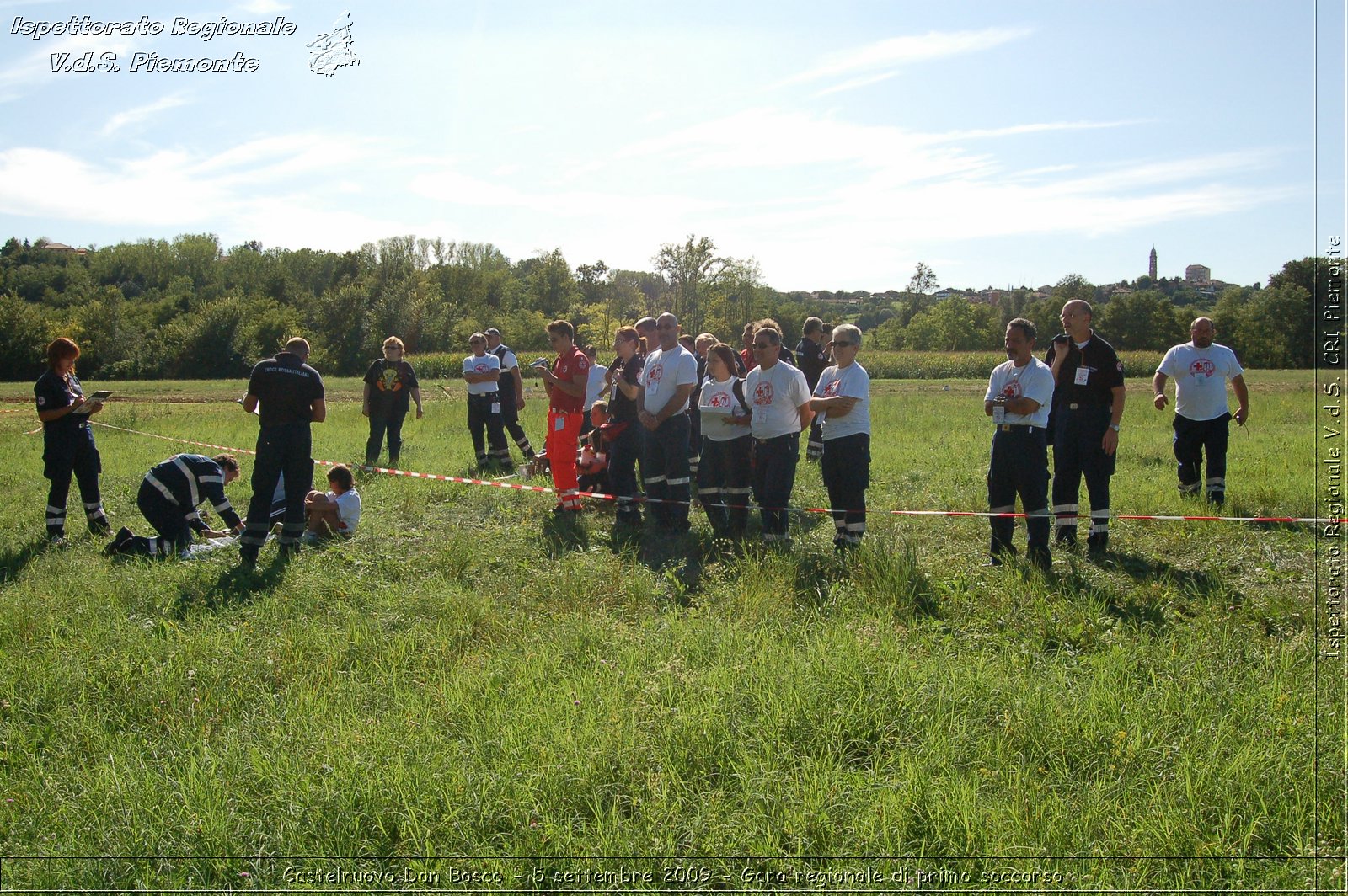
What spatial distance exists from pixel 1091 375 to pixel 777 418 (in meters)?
2.60

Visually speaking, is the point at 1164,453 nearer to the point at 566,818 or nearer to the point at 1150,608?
the point at 1150,608

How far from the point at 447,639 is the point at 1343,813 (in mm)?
4305

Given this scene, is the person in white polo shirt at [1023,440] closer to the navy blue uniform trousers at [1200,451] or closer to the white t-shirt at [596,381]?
the navy blue uniform trousers at [1200,451]

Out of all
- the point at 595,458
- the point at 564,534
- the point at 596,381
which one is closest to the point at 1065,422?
the point at 564,534

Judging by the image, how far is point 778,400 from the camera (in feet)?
25.2

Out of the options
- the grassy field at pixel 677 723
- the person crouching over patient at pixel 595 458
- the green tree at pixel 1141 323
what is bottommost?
the grassy field at pixel 677 723

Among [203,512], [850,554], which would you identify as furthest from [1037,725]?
[203,512]

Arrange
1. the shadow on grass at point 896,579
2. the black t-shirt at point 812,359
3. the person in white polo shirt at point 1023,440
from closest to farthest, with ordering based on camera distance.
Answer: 1. the shadow on grass at point 896,579
2. the person in white polo shirt at point 1023,440
3. the black t-shirt at point 812,359

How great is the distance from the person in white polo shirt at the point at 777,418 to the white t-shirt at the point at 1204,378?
12.3 feet

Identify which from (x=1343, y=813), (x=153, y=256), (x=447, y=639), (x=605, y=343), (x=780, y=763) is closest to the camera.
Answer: (x=1343, y=813)

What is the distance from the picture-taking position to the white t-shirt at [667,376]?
816cm

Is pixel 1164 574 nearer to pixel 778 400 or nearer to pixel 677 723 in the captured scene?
pixel 778 400

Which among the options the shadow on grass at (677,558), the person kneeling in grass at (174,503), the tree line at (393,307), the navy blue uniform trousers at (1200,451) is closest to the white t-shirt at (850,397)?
the shadow on grass at (677,558)

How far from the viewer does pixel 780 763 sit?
142 inches
